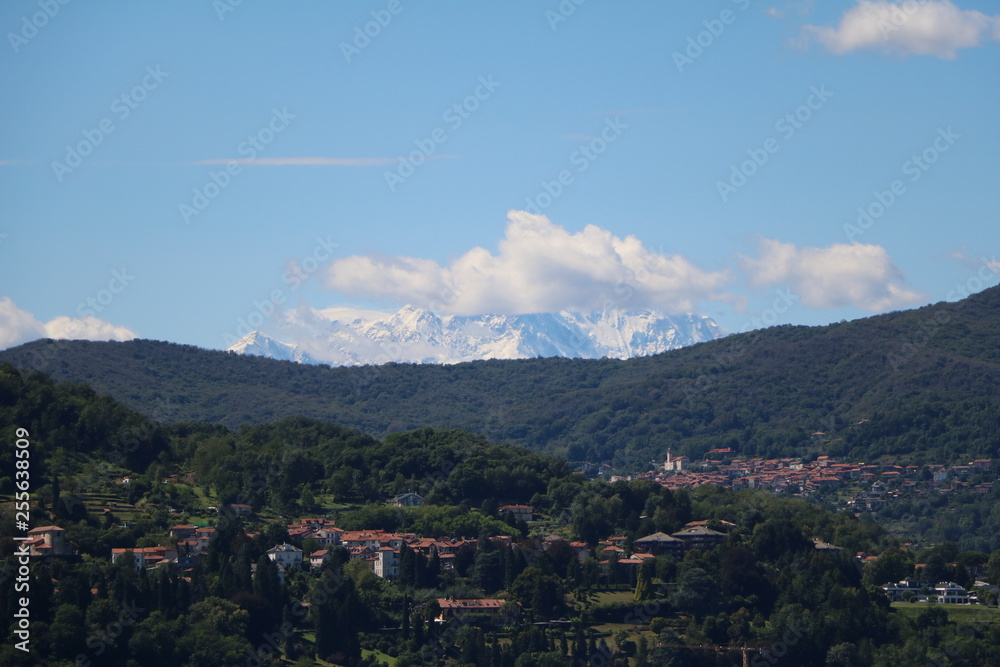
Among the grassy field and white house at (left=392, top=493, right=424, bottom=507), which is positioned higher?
white house at (left=392, top=493, right=424, bottom=507)

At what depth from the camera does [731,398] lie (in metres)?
182

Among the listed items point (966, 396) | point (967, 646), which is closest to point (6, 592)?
point (967, 646)

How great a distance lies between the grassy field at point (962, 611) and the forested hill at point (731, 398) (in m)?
75.9

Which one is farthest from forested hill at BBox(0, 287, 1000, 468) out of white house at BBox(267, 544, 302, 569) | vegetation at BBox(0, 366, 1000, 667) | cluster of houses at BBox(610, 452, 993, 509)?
white house at BBox(267, 544, 302, 569)

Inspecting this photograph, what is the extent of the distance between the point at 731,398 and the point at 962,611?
116 metres

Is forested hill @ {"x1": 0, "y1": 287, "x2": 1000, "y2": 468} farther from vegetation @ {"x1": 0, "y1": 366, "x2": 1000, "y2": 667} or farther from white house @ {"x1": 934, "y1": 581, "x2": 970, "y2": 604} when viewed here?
white house @ {"x1": 934, "y1": 581, "x2": 970, "y2": 604}

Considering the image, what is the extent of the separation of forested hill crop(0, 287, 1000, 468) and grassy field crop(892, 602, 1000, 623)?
249 ft

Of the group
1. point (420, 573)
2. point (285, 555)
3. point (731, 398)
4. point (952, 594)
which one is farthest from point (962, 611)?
point (731, 398)

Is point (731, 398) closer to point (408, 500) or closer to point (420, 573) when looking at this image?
point (408, 500)

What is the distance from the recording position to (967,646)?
62.0 meters

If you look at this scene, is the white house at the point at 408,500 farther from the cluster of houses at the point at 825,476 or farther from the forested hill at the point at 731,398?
the forested hill at the point at 731,398

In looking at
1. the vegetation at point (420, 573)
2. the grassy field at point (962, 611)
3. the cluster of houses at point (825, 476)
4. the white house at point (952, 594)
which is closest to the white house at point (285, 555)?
the vegetation at point (420, 573)

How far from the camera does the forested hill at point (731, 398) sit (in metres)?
152

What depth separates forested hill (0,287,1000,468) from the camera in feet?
500
